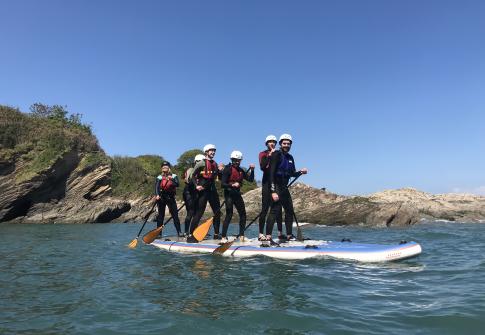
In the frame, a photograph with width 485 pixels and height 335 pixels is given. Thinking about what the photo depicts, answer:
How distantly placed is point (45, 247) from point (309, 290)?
9.20 metres

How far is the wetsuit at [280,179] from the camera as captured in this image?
9.95 meters

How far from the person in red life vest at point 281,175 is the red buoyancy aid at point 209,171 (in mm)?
2258

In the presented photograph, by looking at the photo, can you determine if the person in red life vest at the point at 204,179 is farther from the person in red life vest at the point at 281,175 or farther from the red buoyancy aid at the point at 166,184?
the person in red life vest at the point at 281,175

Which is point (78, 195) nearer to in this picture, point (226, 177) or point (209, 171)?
point (209, 171)

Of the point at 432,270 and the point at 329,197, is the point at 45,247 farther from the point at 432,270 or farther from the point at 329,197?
the point at 329,197

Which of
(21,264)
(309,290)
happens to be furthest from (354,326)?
(21,264)

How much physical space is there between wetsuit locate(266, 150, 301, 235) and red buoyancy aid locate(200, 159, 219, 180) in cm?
226

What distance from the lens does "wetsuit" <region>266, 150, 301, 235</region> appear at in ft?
32.7

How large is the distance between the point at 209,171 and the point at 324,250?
13.6 feet

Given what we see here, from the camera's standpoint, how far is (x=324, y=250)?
9.23m

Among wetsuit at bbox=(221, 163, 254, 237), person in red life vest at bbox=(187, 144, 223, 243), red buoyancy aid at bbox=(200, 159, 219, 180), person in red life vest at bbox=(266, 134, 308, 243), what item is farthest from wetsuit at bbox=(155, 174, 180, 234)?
person in red life vest at bbox=(266, 134, 308, 243)

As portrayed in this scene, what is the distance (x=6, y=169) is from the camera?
1096 inches

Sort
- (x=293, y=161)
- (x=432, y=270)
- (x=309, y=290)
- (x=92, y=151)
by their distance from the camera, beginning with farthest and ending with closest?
(x=92, y=151), (x=293, y=161), (x=432, y=270), (x=309, y=290)

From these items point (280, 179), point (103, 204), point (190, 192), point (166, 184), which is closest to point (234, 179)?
point (280, 179)
